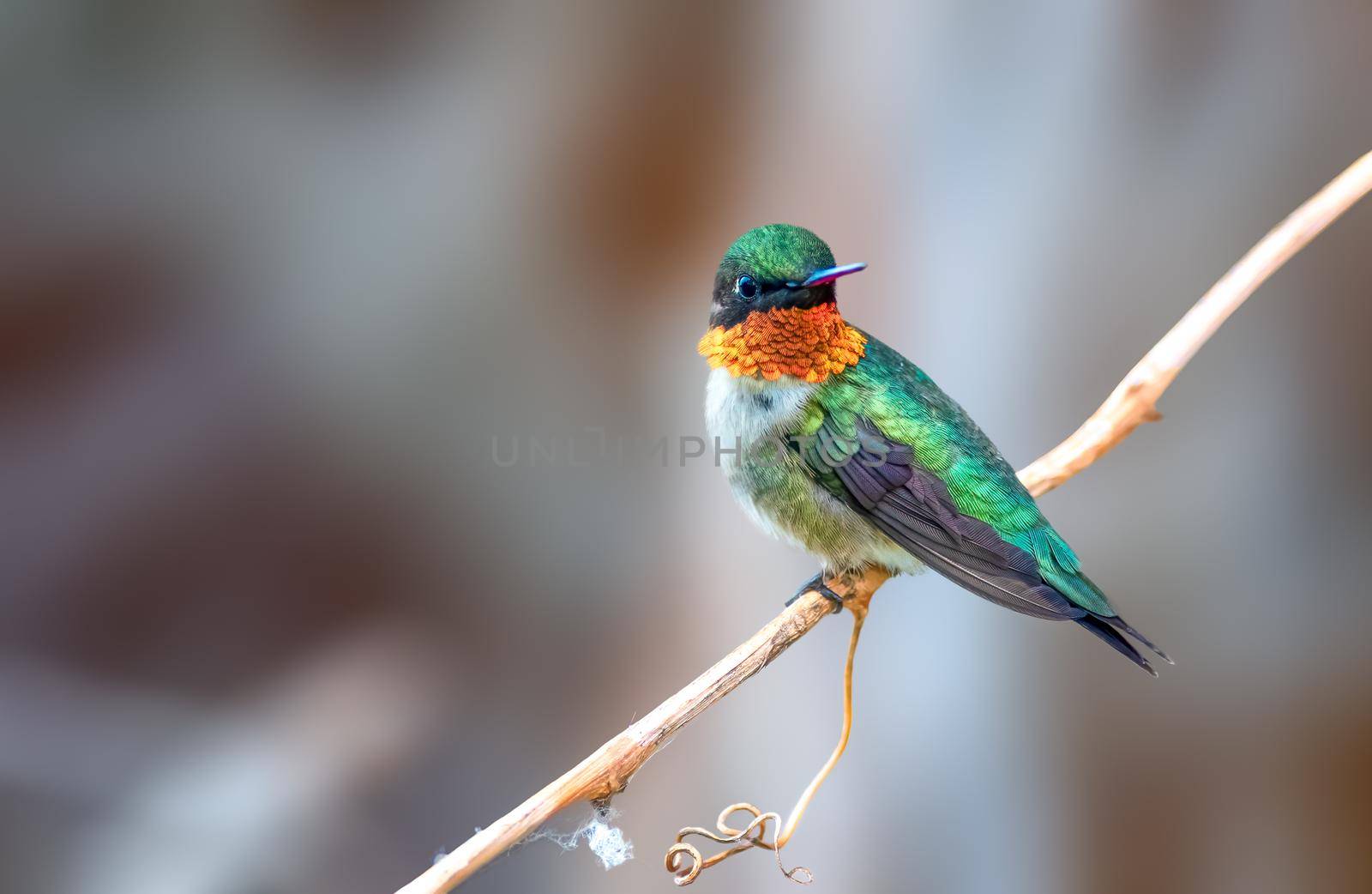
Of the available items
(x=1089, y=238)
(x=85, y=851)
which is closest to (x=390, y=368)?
(x=85, y=851)

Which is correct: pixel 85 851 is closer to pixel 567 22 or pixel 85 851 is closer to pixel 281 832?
pixel 281 832

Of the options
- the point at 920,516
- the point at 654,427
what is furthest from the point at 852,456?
the point at 654,427

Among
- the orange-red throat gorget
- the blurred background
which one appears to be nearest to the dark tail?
the orange-red throat gorget

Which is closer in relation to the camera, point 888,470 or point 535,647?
point 888,470

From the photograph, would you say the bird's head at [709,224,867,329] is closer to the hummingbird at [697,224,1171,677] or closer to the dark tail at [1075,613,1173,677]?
the hummingbird at [697,224,1171,677]

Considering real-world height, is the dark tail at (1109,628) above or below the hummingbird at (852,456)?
below

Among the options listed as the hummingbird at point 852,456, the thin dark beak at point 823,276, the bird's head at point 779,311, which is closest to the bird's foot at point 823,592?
the hummingbird at point 852,456

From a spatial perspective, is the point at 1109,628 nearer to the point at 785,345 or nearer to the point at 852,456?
the point at 852,456

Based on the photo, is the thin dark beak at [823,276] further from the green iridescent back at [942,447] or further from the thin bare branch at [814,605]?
the thin bare branch at [814,605]
